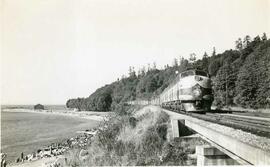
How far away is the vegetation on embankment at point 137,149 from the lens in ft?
23.3

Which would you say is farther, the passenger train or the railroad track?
the passenger train

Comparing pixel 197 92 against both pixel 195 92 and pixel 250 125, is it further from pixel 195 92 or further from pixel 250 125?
pixel 250 125

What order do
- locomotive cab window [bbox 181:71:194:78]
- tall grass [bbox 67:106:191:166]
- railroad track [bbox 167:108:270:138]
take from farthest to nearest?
locomotive cab window [bbox 181:71:194:78] → tall grass [bbox 67:106:191:166] → railroad track [bbox 167:108:270:138]

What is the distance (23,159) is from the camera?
607 inches

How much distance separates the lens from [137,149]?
25.5ft

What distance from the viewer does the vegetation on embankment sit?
7113mm

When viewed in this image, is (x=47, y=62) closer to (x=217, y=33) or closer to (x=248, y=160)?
(x=217, y=33)

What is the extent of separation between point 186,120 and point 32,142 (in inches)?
653

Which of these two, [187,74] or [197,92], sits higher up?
[187,74]

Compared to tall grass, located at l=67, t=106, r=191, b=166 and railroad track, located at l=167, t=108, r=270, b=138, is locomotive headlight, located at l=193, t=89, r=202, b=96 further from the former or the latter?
railroad track, located at l=167, t=108, r=270, b=138

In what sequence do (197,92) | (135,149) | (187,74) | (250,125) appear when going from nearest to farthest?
(250,125) → (135,149) → (197,92) → (187,74)

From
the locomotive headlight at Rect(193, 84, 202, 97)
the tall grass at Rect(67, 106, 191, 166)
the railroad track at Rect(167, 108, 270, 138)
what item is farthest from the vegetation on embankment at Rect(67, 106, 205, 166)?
Result: the locomotive headlight at Rect(193, 84, 202, 97)

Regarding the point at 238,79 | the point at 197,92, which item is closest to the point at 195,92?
the point at 197,92

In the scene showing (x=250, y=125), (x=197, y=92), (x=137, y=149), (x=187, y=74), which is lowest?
(x=137, y=149)
